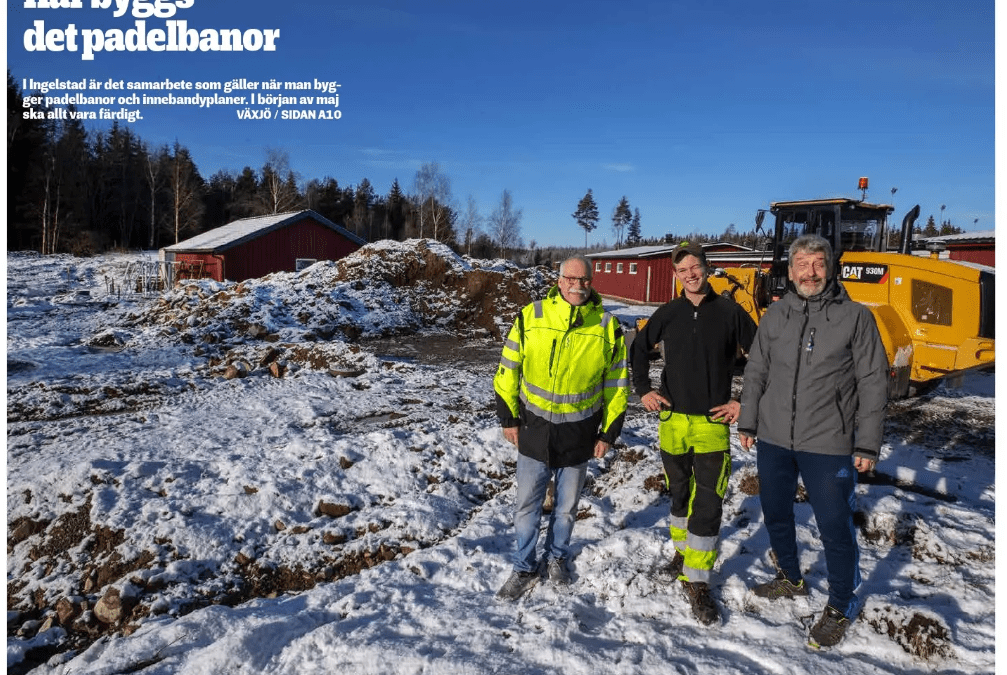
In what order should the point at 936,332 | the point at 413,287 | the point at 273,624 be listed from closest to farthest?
the point at 273,624, the point at 936,332, the point at 413,287

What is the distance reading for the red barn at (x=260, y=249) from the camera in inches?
1003

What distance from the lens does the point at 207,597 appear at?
4031mm

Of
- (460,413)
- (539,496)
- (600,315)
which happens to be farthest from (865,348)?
(460,413)

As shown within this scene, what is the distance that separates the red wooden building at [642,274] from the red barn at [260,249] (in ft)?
47.8

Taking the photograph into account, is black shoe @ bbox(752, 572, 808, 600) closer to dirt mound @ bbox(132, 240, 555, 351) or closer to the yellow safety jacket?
the yellow safety jacket

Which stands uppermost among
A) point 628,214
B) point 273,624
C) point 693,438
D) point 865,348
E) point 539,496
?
point 628,214

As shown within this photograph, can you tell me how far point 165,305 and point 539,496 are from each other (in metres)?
16.0

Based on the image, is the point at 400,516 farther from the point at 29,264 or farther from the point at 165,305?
the point at 29,264

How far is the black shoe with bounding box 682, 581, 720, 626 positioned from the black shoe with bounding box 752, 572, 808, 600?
323mm

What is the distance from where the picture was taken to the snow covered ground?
2.97 meters

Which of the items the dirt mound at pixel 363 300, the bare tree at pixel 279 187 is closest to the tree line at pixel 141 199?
the bare tree at pixel 279 187

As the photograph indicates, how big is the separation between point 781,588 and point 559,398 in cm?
173

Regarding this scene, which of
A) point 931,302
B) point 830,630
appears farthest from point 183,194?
point 830,630

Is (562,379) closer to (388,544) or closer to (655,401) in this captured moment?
(655,401)
